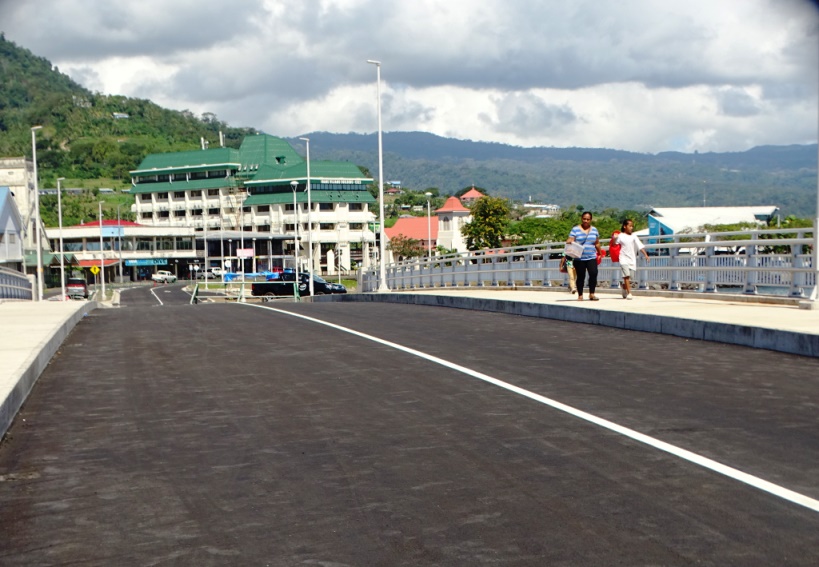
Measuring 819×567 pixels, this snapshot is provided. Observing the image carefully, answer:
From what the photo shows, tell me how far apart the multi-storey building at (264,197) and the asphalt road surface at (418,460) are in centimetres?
11046

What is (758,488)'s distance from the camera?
6.30 m

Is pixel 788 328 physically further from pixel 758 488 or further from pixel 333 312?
pixel 333 312

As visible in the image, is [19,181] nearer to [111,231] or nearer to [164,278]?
[111,231]

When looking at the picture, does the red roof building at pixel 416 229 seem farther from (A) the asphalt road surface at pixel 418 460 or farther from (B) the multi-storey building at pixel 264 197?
(A) the asphalt road surface at pixel 418 460

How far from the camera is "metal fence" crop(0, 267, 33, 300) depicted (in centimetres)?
2880

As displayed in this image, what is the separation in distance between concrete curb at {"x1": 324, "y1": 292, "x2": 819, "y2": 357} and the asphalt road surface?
0.53m

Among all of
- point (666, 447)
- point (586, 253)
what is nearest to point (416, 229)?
point (586, 253)

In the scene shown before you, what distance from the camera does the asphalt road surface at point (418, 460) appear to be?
5.38m

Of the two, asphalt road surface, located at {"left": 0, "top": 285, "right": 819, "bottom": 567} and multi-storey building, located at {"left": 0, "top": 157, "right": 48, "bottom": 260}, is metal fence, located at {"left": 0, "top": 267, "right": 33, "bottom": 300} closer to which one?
asphalt road surface, located at {"left": 0, "top": 285, "right": 819, "bottom": 567}

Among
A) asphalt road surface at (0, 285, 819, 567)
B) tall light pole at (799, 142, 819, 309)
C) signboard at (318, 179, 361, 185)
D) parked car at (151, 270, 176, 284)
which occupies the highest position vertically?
signboard at (318, 179, 361, 185)

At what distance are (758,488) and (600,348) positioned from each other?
25.7ft

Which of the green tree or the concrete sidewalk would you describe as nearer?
the concrete sidewalk

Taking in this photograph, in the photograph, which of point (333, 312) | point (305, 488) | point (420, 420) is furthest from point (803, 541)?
point (333, 312)

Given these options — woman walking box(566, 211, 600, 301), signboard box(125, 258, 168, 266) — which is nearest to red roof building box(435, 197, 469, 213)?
signboard box(125, 258, 168, 266)
